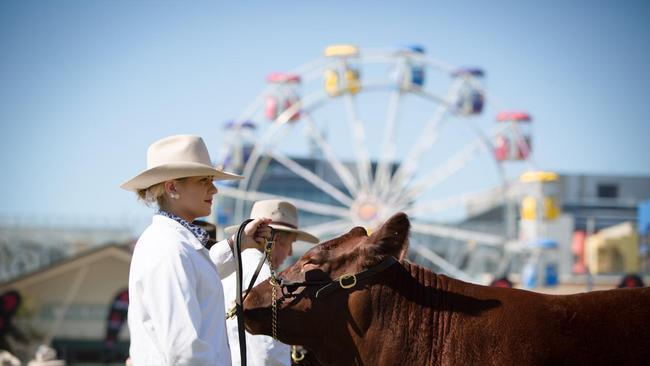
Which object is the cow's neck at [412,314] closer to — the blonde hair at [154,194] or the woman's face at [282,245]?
the blonde hair at [154,194]

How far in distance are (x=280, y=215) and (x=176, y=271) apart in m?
1.83

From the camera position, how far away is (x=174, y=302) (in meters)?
2.94

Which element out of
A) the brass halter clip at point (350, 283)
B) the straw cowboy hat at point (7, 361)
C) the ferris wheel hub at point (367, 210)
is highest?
the brass halter clip at point (350, 283)

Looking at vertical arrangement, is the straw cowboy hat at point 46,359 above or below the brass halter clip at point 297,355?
below

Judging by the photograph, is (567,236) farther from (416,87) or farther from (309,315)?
(309,315)

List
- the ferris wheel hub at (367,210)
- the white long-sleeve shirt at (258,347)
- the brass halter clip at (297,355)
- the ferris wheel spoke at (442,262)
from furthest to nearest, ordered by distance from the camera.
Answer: the ferris wheel spoke at (442,262), the ferris wheel hub at (367,210), the brass halter clip at (297,355), the white long-sleeve shirt at (258,347)

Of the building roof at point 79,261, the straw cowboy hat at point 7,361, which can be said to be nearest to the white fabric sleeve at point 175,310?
the straw cowboy hat at point 7,361

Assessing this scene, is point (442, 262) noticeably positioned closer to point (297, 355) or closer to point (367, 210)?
point (367, 210)

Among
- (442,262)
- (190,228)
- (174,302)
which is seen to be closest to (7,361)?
(190,228)

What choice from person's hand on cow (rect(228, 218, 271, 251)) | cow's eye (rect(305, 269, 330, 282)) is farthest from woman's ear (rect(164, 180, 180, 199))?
cow's eye (rect(305, 269, 330, 282))

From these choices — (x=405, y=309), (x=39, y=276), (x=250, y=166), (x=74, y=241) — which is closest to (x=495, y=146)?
(x=250, y=166)

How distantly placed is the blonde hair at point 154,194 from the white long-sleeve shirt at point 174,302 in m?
0.14

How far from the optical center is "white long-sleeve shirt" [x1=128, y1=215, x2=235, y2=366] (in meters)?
2.90

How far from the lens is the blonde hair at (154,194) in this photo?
10.9 feet
